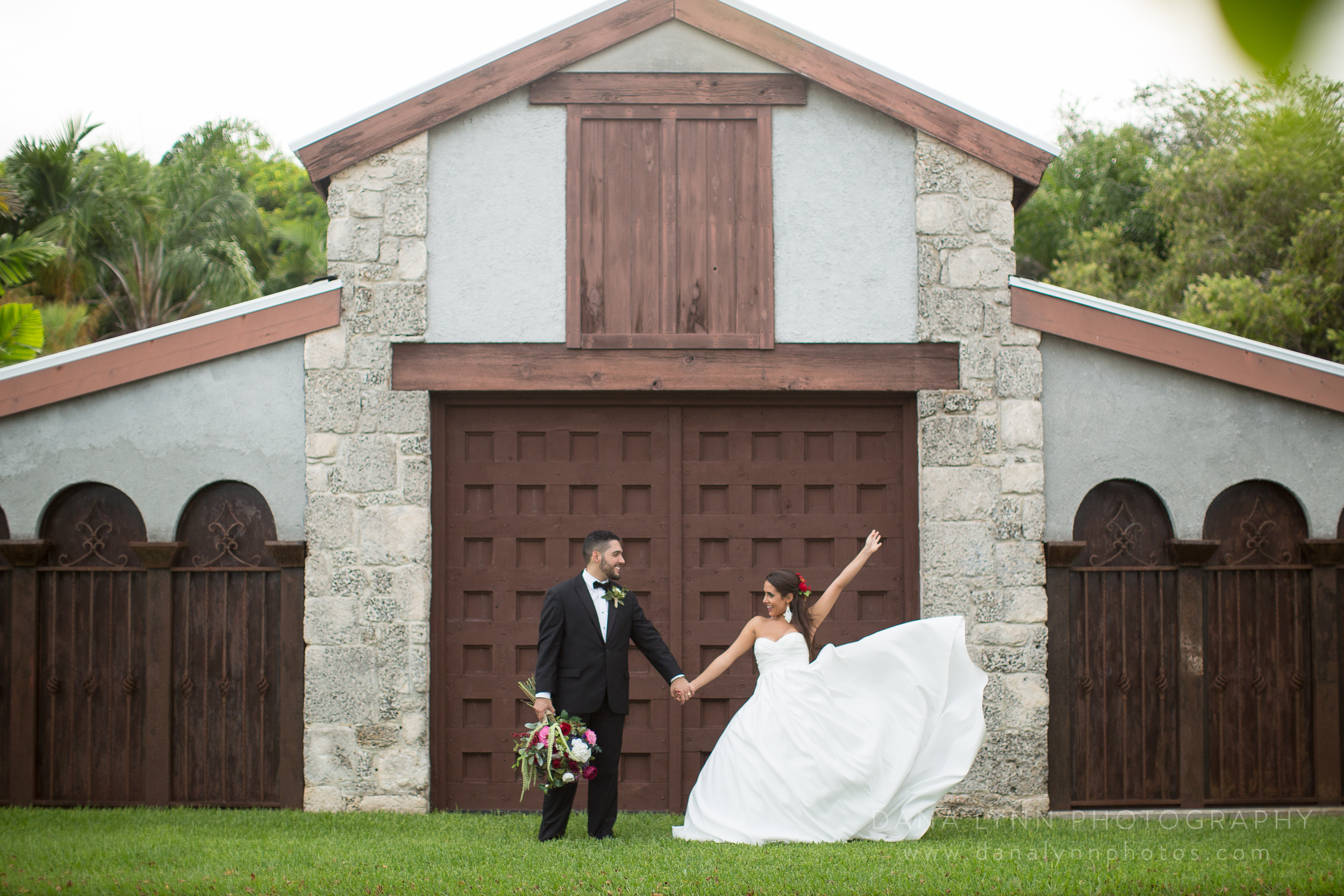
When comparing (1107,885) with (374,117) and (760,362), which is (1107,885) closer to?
(760,362)

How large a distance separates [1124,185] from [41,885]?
2887 centimetres

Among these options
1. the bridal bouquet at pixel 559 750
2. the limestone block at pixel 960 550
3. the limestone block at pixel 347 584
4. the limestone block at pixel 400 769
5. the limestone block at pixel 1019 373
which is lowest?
the limestone block at pixel 400 769

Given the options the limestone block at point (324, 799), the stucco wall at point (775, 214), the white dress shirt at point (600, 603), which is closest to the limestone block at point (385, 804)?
the limestone block at point (324, 799)

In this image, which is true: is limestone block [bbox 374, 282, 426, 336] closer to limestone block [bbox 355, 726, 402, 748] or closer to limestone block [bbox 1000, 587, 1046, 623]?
limestone block [bbox 355, 726, 402, 748]

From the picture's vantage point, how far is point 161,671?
777cm

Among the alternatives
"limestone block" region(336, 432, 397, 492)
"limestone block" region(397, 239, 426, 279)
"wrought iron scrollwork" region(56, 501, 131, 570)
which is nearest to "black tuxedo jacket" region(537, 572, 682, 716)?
"limestone block" region(336, 432, 397, 492)

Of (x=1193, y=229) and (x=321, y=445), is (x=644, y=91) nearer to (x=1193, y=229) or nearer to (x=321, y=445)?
(x=321, y=445)

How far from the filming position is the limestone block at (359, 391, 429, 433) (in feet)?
25.8

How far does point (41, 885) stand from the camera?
222 inches

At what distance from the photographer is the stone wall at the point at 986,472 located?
767cm

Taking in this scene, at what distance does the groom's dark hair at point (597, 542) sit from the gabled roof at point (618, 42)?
3.39m

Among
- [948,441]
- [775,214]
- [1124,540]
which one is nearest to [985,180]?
[775,214]

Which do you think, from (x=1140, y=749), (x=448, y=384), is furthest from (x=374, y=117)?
(x=1140, y=749)

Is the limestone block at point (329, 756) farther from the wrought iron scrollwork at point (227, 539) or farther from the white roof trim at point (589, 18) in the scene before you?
the white roof trim at point (589, 18)
